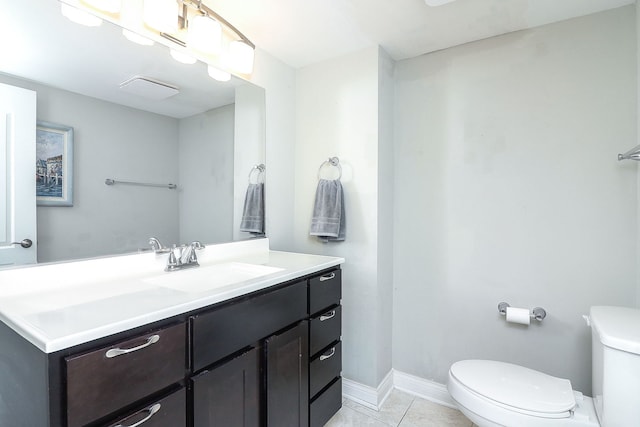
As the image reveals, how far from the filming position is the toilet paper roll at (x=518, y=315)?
163 centimetres

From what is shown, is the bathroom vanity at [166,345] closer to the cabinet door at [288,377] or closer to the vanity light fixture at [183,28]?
the cabinet door at [288,377]

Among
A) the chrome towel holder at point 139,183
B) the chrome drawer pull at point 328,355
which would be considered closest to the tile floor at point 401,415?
the chrome drawer pull at point 328,355

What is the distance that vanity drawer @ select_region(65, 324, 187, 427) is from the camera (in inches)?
27.7

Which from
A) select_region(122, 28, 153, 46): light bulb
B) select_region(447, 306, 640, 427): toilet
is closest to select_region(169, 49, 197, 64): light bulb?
select_region(122, 28, 153, 46): light bulb

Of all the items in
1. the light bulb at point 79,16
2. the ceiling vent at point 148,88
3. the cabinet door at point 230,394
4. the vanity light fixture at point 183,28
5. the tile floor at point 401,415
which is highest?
the vanity light fixture at point 183,28

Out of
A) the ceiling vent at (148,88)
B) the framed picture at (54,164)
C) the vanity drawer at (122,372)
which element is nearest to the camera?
the vanity drawer at (122,372)

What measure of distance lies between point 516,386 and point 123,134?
192 cm

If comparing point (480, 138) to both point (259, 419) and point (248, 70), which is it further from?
point (259, 419)

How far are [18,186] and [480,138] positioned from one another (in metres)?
2.10

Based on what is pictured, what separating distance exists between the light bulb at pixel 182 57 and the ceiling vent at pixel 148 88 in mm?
134

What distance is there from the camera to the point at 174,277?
1309 mm

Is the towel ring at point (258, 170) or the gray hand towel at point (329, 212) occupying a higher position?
the towel ring at point (258, 170)

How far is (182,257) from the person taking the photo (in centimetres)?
145

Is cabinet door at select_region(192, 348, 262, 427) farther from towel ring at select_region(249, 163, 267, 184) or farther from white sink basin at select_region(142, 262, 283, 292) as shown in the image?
towel ring at select_region(249, 163, 267, 184)
